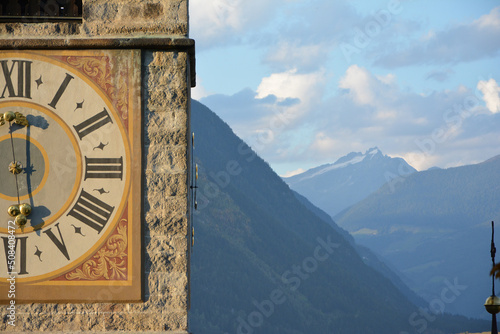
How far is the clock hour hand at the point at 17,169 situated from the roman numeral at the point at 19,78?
0.27 m

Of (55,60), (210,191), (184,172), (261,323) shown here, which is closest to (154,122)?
(184,172)

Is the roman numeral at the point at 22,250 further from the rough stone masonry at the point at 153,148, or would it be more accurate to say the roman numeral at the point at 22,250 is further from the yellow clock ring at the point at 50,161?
the rough stone masonry at the point at 153,148

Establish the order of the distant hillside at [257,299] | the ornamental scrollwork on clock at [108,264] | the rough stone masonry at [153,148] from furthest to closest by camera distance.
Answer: the distant hillside at [257,299], the ornamental scrollwork on clock at [108,264], the rough stone masonry at [153,148]

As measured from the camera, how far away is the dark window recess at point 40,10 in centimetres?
1089

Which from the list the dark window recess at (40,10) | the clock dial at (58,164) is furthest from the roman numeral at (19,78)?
the dark window recess at (40,10)

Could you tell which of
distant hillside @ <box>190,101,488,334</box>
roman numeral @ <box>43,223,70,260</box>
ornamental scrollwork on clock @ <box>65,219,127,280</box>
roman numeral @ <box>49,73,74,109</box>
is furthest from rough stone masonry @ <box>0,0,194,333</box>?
distant hillside @ <box>190,101,488,334</box>

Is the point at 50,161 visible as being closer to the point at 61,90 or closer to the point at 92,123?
the point at 92,123

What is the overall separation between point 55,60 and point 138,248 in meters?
2.72

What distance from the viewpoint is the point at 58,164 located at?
10.4m

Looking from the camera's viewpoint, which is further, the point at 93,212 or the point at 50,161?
the point at 50,161

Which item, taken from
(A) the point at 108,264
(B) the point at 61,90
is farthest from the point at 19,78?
(A) the point at 108,264

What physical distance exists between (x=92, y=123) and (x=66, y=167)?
2.17 feet

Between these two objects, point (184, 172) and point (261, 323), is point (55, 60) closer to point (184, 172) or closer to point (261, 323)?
point (184, 172)

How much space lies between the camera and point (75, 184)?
10.3 m
